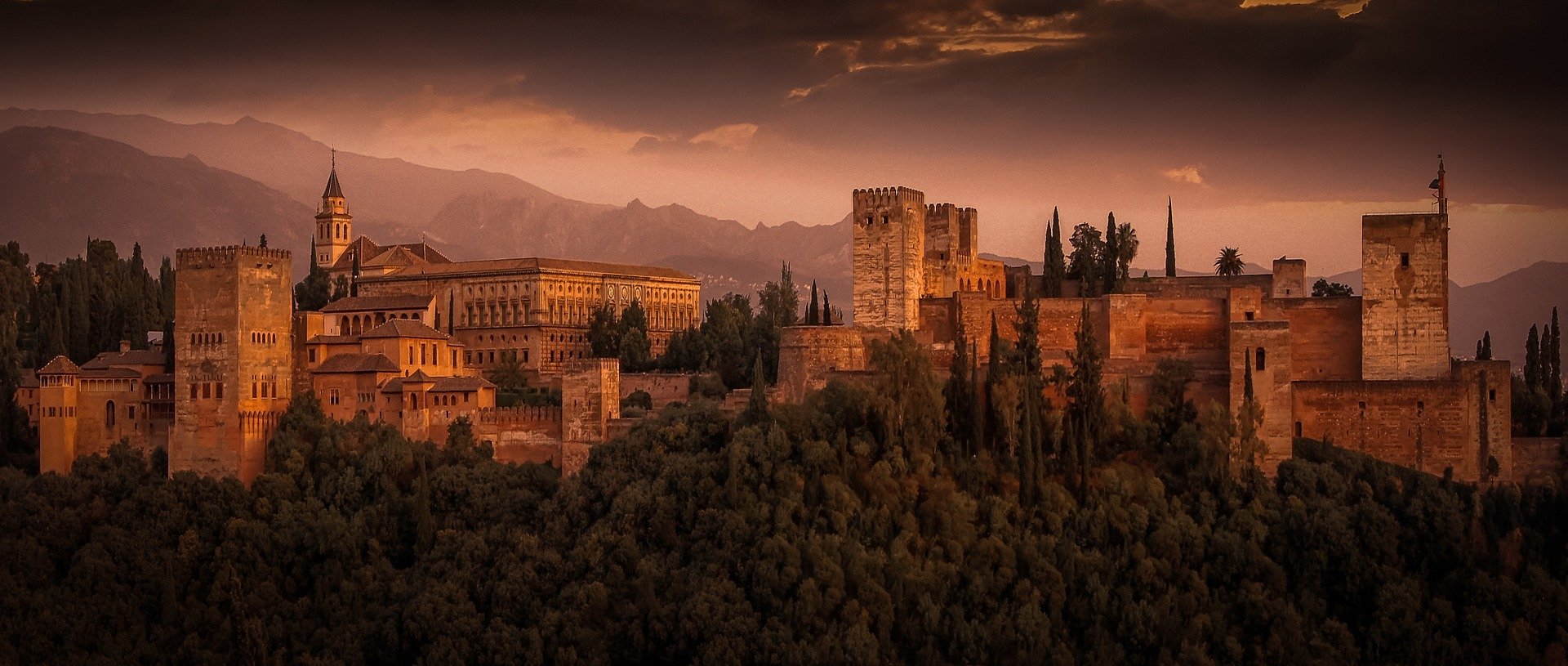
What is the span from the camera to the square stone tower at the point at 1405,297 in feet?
118

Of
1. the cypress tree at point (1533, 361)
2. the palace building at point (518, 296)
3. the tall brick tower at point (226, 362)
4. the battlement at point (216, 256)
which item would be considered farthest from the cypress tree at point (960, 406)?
the palace building at point (518, 296)

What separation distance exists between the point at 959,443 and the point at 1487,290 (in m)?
37.9

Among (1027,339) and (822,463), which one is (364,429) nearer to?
(822,463)

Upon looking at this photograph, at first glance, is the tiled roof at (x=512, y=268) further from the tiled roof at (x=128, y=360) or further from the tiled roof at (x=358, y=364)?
the tiled roof at (x=128, y=360)

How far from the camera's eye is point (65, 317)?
163 feet

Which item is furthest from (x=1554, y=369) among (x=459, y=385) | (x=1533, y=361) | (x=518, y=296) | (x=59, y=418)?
(x=59, y=418)

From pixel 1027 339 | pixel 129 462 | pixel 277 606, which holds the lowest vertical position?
pixel 277 606

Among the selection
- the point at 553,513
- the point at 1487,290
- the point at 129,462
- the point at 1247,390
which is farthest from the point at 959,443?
the point at 1487,290

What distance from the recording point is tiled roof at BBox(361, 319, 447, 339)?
4209 centimetres

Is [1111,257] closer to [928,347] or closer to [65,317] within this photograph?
[928,347]

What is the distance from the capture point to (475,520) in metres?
36.6

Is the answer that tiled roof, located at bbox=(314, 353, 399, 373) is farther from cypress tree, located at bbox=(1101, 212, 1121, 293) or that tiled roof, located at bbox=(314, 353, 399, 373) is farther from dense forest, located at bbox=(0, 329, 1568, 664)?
cypress tree, located at bbox=(1101, 212, 1121, 293)

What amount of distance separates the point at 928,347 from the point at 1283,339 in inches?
347

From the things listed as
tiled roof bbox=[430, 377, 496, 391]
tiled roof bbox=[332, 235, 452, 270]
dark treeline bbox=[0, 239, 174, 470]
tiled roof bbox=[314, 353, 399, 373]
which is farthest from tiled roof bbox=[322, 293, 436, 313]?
tiled roof bbox=[332, 235, 452, 270]
